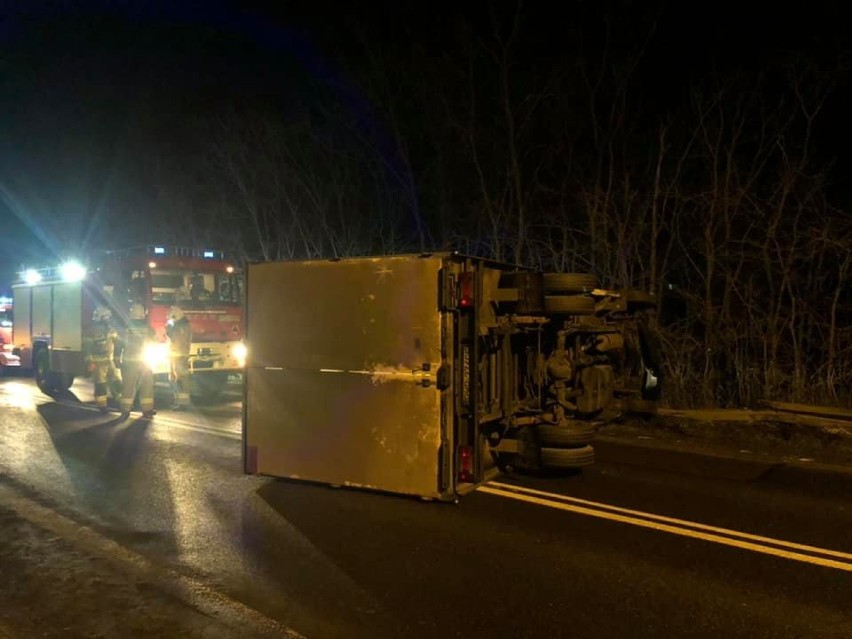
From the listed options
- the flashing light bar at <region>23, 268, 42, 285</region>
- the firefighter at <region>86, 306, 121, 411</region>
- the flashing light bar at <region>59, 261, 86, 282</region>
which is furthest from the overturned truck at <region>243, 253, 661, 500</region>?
the flashing light bar at <region>23, 268, 42, 285</region>

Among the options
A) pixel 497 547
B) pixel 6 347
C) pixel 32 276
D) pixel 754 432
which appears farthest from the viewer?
pixel 6 347

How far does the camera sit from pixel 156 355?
40.9 feet

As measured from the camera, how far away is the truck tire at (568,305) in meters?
6.26

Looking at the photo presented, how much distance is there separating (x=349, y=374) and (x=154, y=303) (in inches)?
327

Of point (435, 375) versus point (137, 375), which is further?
point (137, 375)

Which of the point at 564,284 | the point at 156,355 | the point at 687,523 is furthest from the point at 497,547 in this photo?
the point at 156,355

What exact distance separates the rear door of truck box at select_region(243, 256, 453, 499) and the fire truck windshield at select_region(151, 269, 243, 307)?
746 cm

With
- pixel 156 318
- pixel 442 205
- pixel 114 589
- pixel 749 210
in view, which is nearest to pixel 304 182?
pixel 442 205

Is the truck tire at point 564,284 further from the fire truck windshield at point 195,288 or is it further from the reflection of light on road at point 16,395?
the reflection of light on road at point 16,395

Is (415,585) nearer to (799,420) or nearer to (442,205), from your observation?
(799,420)

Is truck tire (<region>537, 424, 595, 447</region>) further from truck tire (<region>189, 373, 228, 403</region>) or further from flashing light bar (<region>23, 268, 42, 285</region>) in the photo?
flashing light bar (<region>23, 268, 42, 285</region>)

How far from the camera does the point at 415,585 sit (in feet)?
15.2

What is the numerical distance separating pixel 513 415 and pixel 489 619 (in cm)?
269

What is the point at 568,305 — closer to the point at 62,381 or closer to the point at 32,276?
the point at 62,381
